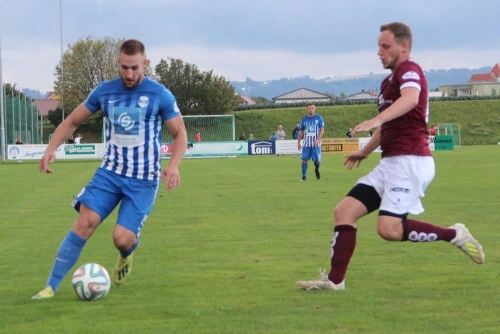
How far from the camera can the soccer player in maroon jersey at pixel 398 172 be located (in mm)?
6605

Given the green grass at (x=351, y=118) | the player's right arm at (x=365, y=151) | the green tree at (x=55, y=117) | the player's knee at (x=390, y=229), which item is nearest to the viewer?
the player's knee at (x=390, y=229)

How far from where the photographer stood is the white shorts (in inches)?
260

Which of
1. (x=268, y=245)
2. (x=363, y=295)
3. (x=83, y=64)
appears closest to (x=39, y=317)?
(x=363, y=295)

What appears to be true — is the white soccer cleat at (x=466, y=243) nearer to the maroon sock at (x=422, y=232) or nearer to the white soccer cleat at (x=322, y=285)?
the maroon sock at (x=422, y=232)

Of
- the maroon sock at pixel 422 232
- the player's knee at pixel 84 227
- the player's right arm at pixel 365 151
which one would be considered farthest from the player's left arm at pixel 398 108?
the player's knee at pixel 84 227

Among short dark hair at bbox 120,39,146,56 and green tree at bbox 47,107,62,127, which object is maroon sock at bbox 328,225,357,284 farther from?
green tree at bbox 47,107,62,127

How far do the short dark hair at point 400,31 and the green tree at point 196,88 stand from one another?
224ft

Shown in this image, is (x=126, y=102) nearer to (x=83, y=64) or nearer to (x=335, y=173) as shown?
(x=335, y=173)

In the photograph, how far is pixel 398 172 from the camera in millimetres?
6645

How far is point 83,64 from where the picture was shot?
8469cm

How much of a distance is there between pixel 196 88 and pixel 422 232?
70940mm

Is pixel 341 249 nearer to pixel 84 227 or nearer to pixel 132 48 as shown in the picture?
pixel 84 227

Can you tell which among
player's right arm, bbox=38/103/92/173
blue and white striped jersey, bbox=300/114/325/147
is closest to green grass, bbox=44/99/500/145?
blue and white striped jersey, bbox=300/114/325/147

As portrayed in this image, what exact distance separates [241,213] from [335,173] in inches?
484
